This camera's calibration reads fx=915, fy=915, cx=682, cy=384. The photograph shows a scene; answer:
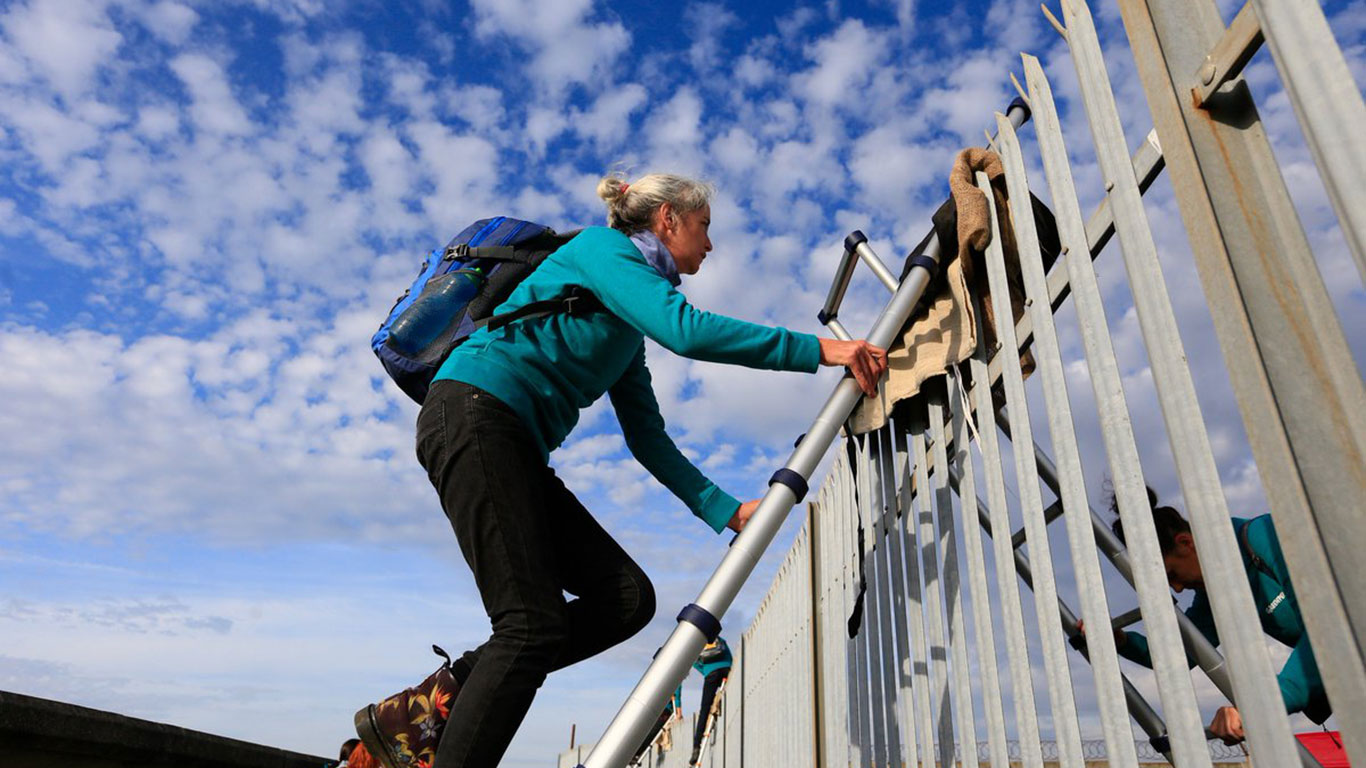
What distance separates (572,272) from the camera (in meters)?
2.21

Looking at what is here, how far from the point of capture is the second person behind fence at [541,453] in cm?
189

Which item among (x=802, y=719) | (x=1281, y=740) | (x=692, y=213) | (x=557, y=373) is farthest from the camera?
(x=802, y=719)

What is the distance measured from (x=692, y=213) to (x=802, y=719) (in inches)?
70.1

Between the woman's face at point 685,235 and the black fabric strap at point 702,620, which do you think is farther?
the woman's face at point 685,235

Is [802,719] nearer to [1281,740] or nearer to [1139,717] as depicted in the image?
[1139,717]

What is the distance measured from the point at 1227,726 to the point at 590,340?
155 centimetres

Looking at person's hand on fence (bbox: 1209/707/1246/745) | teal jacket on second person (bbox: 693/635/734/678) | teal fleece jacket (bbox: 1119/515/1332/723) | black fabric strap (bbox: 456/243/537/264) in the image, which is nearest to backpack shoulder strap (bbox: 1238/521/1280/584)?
teal fleece jacket (bbox: 1119/515/1332/723)

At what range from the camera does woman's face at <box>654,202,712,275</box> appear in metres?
2.53

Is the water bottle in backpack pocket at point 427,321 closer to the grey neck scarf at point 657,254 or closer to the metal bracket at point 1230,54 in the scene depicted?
the grey neck scarf at point 657,254

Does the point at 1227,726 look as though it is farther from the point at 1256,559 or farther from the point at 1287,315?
the point at 1287,315

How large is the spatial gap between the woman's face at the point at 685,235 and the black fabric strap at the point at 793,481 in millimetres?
749

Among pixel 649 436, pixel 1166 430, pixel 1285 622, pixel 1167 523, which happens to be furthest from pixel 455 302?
pixel 1167 523

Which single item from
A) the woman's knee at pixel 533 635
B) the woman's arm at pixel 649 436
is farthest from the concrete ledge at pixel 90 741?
the woman's arm at pixel 649 436

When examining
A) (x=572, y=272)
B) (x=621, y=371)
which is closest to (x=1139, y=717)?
(x=621, y=371)
